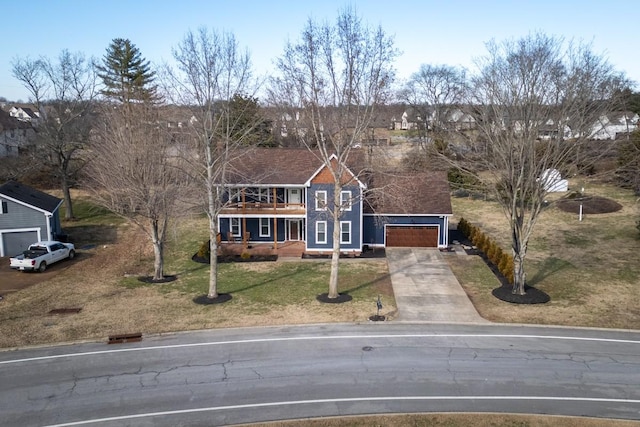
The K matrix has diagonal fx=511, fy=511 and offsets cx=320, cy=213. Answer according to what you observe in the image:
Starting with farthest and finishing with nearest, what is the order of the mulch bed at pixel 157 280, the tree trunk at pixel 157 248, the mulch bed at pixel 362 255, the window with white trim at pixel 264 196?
the window with white trim at pixel 264 196
the mulch bed at pixel 362 255
the mulch bed at pixel 157 280
the tree trunk at pixel 157 248

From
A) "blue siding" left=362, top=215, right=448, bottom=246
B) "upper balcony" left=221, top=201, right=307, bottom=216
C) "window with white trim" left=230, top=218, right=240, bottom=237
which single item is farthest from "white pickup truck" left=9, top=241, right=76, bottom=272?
"blue siding" left=362, top=215, right=448, bottom=246

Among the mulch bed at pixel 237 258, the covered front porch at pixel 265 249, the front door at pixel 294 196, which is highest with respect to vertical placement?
the front door at pixel 294 196

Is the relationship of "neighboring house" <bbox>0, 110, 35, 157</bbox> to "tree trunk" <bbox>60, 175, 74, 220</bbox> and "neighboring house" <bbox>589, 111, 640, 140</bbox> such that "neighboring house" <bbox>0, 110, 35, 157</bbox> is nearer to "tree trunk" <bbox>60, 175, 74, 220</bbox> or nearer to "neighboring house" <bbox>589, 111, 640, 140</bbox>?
"tree trunk" <bbox>60, 175, 74, 220</bbox>

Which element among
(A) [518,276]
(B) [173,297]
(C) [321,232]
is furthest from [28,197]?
(A) [518,276]

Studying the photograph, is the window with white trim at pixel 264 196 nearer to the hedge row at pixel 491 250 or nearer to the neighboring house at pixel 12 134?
the hedge row at pixel 491 250

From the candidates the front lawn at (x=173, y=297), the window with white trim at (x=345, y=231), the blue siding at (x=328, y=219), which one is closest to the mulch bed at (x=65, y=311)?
the front lawn at (x=173, y=297)

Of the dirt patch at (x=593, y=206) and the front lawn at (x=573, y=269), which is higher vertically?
the dirt patch at (x=593, y=206)

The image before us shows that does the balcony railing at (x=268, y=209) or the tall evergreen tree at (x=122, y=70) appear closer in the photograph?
the balcony railing at (x=268, y=209)
